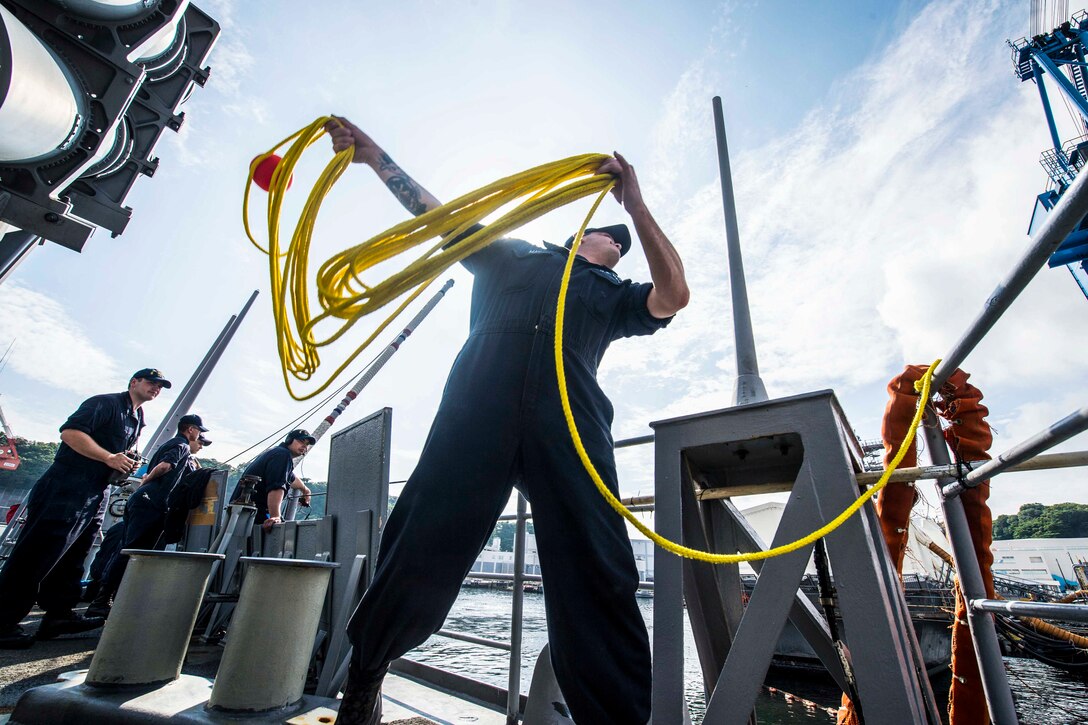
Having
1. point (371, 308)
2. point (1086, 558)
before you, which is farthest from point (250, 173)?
point (1086, 558)

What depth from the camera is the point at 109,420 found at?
365 centimetres

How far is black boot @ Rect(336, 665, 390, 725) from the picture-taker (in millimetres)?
1256

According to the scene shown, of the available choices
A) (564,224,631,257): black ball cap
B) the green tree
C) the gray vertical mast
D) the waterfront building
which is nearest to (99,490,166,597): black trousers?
(564,224,631,257): black ball cap

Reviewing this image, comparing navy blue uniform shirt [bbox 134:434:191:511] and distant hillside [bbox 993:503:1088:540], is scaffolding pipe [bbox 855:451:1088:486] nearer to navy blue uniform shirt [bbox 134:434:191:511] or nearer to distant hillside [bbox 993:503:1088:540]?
navy blue uniform shirt [bbox 134:434:191:511]

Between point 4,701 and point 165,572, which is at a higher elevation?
point 165,572

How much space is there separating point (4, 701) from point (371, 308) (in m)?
2.41

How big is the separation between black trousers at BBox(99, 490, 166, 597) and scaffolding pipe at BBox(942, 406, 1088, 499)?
20.7 feet

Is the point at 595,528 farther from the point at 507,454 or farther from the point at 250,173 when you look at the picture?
the point at 250,173

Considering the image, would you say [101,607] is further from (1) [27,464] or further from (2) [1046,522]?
(2) [1046,522]

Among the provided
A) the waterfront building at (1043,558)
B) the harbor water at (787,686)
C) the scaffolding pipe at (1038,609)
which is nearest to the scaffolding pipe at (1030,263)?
the scaffolding pipe at (1038,609)

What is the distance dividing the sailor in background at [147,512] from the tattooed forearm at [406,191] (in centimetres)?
471

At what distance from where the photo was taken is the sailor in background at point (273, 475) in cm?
450

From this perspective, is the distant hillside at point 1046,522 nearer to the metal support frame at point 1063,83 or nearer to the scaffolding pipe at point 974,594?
the metal support frame at point 1063,83

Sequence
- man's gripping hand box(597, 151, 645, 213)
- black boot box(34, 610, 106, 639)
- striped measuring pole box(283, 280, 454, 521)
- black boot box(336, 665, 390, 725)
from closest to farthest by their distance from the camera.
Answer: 1. black boot box(336, 665, 390, 725)
2. man's gripping hand box(597, 151, 645, 213)
3. black boot box(34, 610, 106, 639)
4. striped measuring pole box(283, 280, 454, 521)
